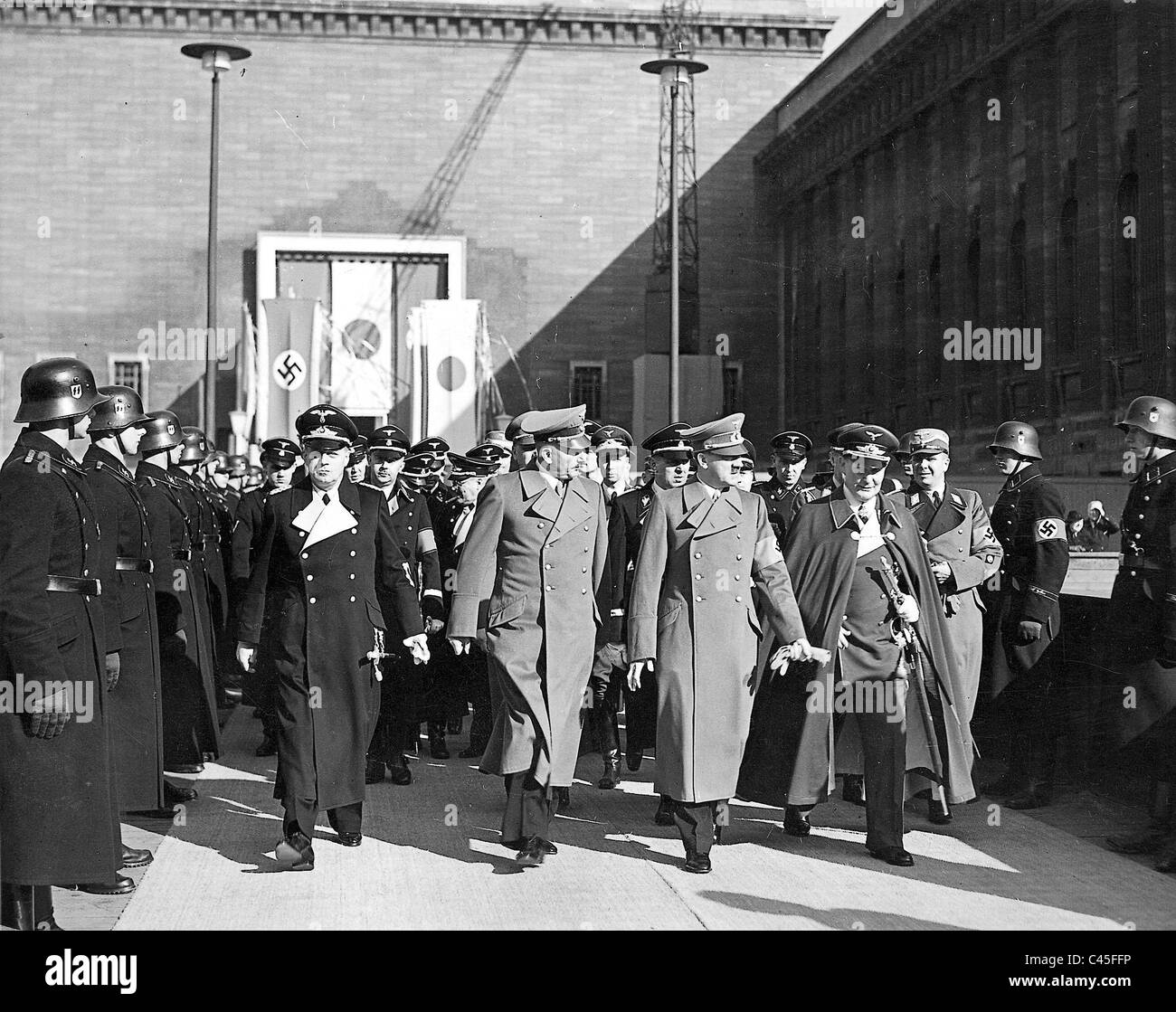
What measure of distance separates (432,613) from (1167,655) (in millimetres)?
5204

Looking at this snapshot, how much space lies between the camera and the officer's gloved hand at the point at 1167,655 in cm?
770

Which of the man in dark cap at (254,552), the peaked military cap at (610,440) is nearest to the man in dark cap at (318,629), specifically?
the man in dark cap at (254,552)

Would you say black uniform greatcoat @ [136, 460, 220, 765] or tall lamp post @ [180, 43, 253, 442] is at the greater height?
tall lamp post @ [180, 43, 253, 442]

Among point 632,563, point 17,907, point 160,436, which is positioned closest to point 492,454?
point 632,563

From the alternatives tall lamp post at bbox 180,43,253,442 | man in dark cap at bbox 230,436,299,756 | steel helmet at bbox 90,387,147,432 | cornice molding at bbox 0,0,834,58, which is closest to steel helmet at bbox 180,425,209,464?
man in dark cap at bbox 230,436,299,756

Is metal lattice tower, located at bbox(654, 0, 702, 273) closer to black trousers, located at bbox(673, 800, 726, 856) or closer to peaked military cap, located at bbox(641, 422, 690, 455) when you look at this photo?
peaked military cap, located at bbox(641, 422, 690, 455)

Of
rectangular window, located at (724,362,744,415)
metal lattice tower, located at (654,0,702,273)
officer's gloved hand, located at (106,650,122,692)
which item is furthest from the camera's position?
rectangular window, located at (724,362,744,415)

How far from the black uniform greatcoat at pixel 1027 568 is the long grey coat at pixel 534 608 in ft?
9.82

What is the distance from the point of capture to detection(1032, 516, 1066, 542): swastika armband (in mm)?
9445

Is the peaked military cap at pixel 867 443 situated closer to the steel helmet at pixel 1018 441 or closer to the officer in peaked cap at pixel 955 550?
the officer in peaked cap at pixel 955 550

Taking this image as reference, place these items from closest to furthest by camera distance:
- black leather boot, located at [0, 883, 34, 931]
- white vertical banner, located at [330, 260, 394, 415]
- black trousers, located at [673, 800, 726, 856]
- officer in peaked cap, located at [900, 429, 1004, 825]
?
1. black leather boot, located at [0, 883, 34, 931]
2. black trousers, located at [673, 800, 726, 856]
3. officer in peaked cap, located at [900, 429, 1004, 825]
4. white vertical banner, located at [330, 260, 394, 415]

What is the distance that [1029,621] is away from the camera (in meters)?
9.45

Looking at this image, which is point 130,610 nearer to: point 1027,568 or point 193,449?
point 1027,568

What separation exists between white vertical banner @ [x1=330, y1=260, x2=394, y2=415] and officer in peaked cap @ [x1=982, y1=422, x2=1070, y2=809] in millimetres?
30946
